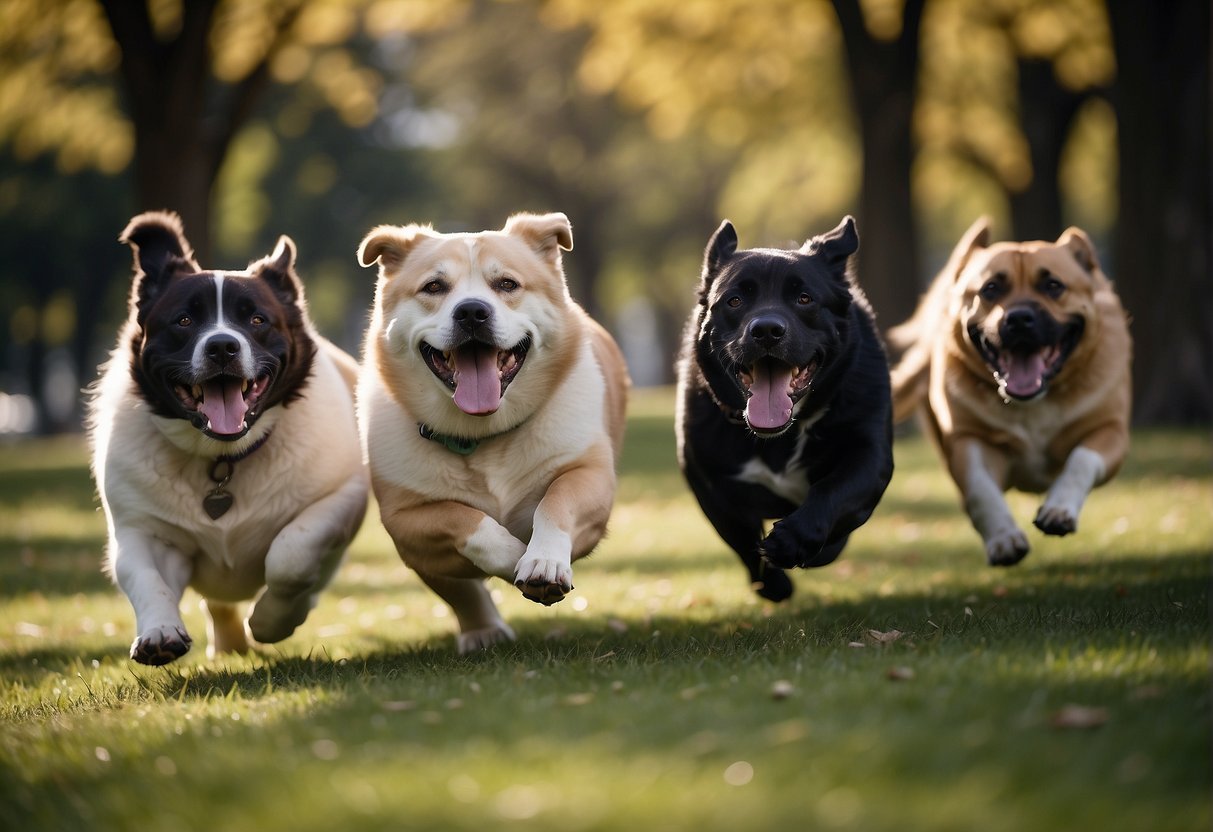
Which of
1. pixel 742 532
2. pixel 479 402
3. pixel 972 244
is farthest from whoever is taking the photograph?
pixel 972 244

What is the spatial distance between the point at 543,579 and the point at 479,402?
2.87 ft

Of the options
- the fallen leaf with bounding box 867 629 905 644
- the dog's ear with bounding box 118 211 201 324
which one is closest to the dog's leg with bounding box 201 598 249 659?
the dog's ear with bounding box 118 211 201 324

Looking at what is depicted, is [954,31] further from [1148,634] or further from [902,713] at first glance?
[902,713]

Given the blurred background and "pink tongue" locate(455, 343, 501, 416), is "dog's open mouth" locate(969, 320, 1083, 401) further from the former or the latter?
the blurred background

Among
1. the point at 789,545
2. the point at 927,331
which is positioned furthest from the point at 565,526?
the point at 927,331

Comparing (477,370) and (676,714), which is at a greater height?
(477,370)

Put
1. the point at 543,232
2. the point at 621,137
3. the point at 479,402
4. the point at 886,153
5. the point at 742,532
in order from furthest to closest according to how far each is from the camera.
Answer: the point at 621,137 → the point at 886,153 → the point at 742,532 → the point at 543,232 → the point at 479,402

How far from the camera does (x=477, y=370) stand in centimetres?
534

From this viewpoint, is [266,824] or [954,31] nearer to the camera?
[266,824]

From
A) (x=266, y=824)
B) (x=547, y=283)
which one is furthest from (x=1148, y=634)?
(x=266, y=824)

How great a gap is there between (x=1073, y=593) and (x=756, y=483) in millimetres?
1826

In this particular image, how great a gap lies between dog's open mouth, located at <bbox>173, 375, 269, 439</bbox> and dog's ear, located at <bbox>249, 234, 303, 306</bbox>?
1.76 ft

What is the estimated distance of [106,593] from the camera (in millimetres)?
9102

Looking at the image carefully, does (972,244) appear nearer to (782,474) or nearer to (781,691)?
(782,474)
